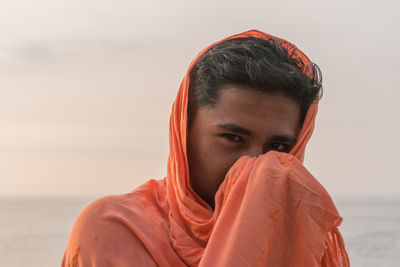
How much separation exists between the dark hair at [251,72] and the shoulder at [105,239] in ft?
1.35

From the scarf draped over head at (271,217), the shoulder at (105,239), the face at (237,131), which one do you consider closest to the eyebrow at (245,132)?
the face at (237,131)

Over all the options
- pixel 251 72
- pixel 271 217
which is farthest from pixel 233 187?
pixel 251 72

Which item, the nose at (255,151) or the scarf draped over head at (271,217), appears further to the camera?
the nose at (255,151)

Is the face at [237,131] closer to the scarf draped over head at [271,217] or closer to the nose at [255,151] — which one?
the nose at [255,151]

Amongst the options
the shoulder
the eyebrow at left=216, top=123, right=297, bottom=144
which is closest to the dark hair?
the eyebrow at left=216, top=123, right=297, bottom=144

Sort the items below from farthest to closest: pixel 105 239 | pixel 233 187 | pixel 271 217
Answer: pixel 105 239 → pixel 233 187 → pixel 271 217

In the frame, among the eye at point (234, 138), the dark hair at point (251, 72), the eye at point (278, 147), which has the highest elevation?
the dark hair at point (251, 72)

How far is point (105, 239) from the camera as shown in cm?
170

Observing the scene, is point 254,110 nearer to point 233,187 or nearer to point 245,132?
point 245,132

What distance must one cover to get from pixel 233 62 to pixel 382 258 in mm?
9110

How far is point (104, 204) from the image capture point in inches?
70.3

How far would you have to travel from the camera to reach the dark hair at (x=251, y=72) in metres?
1.76

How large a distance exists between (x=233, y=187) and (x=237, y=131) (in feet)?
0.75

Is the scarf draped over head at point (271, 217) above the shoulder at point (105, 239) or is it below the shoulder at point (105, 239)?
above
